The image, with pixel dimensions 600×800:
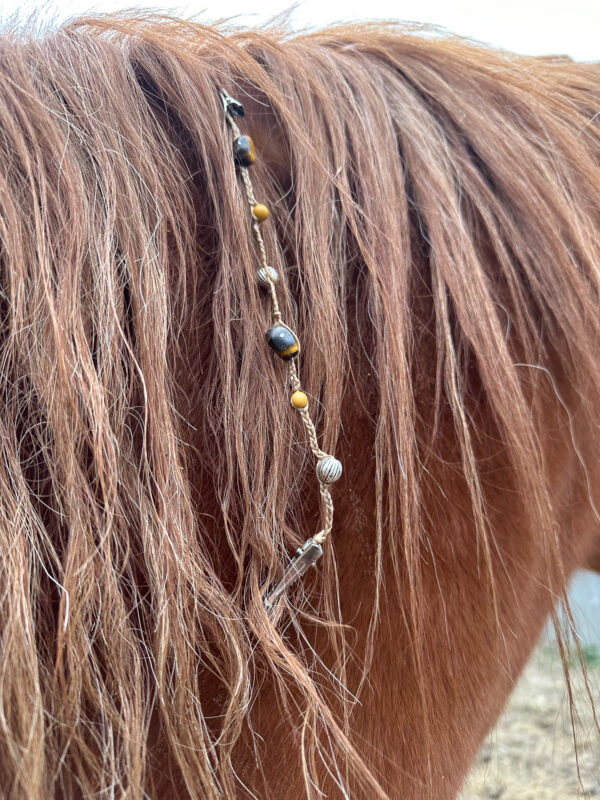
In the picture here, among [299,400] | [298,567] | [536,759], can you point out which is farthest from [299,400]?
[536,759]

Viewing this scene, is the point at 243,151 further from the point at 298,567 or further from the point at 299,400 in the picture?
the point at 298,567

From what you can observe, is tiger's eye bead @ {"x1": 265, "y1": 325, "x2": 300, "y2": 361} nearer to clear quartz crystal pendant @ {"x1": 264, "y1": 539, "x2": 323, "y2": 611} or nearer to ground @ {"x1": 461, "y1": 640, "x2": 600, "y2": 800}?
clear quartz crystal pendant @ {"x1": 264, "y1": 539, "x2": 323, "y2": 611}

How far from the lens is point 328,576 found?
402 mm

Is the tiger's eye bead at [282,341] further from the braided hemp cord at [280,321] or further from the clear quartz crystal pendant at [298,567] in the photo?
the clear quartz crystal pendant at [298,567]

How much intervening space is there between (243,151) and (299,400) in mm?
169

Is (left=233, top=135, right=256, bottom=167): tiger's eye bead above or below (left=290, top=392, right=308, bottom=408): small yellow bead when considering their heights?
above

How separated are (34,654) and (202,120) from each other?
337mm

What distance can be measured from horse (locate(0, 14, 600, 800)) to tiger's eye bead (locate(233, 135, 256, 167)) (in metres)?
0.01

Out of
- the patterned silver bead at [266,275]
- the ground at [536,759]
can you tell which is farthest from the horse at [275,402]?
the ground at [536,759]

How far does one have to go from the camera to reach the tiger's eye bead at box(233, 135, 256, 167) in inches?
16.0

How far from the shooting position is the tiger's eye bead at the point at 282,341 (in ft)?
1.27

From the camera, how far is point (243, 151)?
1.34 feet

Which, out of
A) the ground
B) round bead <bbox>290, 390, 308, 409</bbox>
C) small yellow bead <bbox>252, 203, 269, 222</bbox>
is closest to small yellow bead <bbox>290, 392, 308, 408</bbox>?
round bead <bbox>290, 390, 308, 409</bbox>

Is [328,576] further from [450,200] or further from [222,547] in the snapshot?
[450,200]
